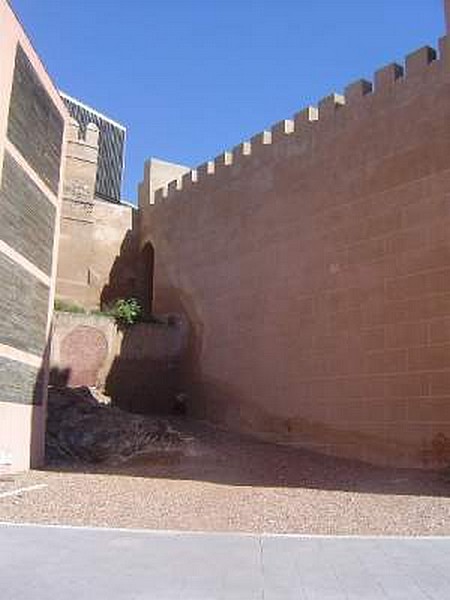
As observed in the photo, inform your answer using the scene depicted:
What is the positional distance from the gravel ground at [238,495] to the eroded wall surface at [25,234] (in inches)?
38.9

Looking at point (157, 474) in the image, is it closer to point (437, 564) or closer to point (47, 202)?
point (47, 202)

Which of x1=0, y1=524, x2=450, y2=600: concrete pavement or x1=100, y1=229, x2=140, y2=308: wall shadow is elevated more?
x1=100, y1=229, x2=140, y2=308: wall shadow

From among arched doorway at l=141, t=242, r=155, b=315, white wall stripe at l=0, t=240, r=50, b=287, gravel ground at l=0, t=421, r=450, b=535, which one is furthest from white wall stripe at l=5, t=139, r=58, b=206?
arched doorway at l=141, t=242, r=155, b=315

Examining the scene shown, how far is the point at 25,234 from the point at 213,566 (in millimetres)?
7866

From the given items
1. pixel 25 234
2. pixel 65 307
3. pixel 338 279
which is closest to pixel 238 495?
pixel 338 279

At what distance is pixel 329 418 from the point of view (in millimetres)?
12992

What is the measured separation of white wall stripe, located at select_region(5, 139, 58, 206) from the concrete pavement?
6289mm

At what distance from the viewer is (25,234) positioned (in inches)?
468

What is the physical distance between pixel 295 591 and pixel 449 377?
687cm

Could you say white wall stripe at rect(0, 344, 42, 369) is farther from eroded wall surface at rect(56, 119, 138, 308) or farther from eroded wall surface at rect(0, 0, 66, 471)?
eroded wall surface at rect(56, 119, 138, 308)

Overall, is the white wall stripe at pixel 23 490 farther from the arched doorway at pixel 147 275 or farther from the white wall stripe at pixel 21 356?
the arched doorway at pixel 147 275

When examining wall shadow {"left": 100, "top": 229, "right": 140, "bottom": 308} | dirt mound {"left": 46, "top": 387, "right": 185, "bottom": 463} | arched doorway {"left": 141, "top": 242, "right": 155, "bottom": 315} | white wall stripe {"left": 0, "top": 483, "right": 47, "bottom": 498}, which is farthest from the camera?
arched doorway {"left": 141, "top": 242, "right": 155, "bottom": 315}

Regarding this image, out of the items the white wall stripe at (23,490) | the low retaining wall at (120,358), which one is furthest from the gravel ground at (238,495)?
the low retaining wall at (120,358)

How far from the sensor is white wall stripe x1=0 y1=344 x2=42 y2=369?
11058 millimetres
